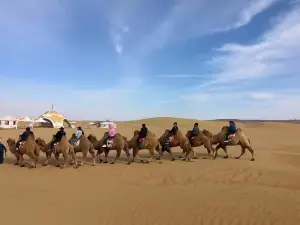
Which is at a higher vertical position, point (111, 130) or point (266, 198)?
point (111, 130)

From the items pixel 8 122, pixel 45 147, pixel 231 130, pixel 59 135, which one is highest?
pixel 8 122

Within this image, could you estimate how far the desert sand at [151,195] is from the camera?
7.94m

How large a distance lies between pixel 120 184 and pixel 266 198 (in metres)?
4.75

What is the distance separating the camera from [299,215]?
7.46 metres

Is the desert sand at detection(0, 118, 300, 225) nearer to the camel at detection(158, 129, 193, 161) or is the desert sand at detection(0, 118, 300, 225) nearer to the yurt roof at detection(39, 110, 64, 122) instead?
the camel at detection(158, 129, 193, 161)

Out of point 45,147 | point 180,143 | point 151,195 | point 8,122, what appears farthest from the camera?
point 8,122

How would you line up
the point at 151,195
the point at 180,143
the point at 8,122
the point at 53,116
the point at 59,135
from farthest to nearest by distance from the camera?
the point at 8,122
the point at 53,116
the point at 180,143
the point at 59,135
the point at 151,195

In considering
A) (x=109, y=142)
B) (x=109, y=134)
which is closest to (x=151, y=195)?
(x=109, y=142)

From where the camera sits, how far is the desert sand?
7945 millimetres

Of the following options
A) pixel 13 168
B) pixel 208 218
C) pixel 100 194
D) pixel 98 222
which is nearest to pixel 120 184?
pixel 100 194

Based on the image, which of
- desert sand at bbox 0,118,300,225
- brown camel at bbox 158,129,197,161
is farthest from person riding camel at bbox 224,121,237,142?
desert sand at bbox 0,118,300,225

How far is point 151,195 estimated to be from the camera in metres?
9.71

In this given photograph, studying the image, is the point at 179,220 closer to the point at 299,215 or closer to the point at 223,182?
the point at 299,215

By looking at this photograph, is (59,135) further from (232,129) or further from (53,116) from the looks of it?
(53,116)
